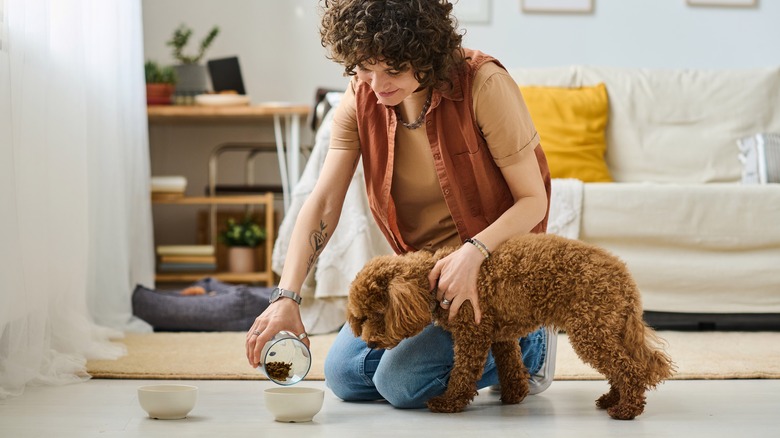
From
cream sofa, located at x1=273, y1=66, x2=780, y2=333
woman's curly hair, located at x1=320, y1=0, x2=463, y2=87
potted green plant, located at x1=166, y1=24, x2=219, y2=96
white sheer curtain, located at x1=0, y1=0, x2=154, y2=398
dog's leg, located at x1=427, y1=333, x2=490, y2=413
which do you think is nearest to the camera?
woman's curly hair, located at x1=320, y1=0, x2=463, y2=87

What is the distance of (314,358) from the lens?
101 inches

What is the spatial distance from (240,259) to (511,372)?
2182 millimetres

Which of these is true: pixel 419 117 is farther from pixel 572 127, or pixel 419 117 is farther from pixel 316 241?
pixel 572 127

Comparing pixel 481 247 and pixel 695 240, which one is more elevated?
pixel 481 247

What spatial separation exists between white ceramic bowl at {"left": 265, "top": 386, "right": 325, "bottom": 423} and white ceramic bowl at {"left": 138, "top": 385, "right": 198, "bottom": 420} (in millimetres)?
144

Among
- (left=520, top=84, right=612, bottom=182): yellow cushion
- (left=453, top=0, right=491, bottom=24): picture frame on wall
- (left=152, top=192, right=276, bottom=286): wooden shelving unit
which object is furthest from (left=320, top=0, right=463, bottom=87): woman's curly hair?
(left=453, top=0, right=491, bottom=24): picture frame on wall

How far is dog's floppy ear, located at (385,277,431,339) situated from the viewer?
1.64 meters

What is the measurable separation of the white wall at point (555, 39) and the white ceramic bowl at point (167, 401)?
285 centimetres

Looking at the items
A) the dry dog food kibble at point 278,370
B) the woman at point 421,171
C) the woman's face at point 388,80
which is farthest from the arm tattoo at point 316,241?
the woman's face at point 388,80

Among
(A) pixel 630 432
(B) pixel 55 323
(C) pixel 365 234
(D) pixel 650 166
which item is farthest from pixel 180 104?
(A) pixel 630 432

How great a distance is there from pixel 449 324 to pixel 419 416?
0.20m

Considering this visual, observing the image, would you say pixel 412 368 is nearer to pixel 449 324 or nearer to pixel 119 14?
pixel 449 324

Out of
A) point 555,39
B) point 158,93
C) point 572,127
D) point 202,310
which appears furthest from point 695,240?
point 158,93

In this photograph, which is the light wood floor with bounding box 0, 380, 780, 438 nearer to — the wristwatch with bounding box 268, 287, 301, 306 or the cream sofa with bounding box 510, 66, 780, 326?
the wristwatch with bounding box 268, 287, 301, 306
